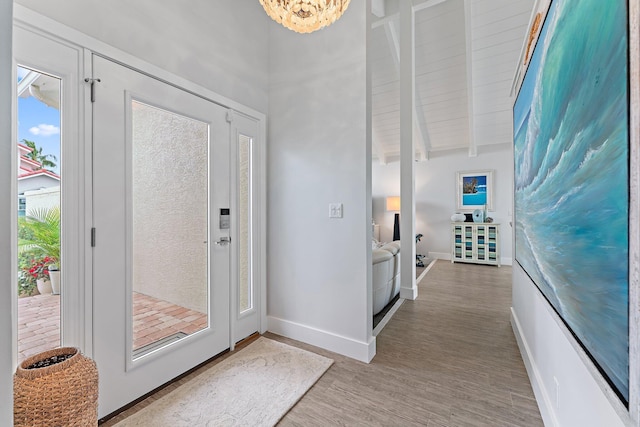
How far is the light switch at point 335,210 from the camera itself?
2.26 m

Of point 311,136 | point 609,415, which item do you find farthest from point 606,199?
point 311,136

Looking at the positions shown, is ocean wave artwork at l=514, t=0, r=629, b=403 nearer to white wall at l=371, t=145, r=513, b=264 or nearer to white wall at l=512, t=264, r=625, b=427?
white wall at l=512, t=264, r=625, b=427

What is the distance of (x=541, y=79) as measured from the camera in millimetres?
1384

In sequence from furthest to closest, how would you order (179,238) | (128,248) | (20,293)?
1. (179,238)
2. (128,248)
3. (20,293)

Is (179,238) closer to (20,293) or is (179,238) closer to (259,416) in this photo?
(20,293)

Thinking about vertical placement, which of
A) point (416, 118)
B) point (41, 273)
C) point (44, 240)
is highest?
point (416, 118)

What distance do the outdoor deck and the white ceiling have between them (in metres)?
4.27

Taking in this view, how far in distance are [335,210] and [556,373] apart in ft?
5.28

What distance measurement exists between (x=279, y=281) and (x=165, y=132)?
156cm

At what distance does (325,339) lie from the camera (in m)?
2.31

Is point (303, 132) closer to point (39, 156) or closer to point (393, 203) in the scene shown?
point (39, 156)

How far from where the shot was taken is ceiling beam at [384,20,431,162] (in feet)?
14.4

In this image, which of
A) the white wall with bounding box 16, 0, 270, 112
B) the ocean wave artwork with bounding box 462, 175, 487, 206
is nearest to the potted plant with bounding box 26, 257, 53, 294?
the white wall with bounding box 16, 0, 270, 112

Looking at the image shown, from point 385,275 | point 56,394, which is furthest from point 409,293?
point 56,394
